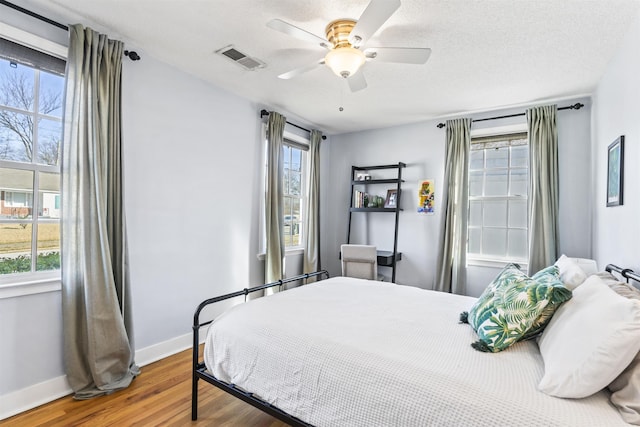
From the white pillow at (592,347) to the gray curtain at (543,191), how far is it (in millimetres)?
2139

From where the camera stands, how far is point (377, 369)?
132cm

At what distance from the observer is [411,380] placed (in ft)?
4.05

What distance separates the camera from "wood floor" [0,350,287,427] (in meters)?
1.88

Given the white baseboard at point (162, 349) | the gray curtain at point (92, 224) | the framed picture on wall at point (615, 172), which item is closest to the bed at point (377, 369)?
the framed picture on wall at point (615, 172)

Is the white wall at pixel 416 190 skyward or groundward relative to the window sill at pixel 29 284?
skyward

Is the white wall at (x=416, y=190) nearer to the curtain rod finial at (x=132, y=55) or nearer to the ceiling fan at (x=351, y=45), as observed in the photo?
the ceiling fan at (x=351, y=45)

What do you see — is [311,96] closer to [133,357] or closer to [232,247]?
[232,247]

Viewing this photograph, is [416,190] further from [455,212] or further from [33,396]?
[33,396]

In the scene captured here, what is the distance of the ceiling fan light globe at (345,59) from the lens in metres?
1.91

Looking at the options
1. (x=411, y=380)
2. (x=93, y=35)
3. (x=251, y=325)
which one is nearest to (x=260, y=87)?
(x=93, y=35)

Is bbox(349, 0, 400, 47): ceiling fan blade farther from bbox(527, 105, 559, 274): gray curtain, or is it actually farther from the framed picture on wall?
bbox(527, 105, 559, 274): gray curtain

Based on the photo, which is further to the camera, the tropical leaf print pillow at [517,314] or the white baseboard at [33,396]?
the white baseboard at [33,396]

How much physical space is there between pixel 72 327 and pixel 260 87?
2.52 meters

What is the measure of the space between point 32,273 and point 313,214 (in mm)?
2893
